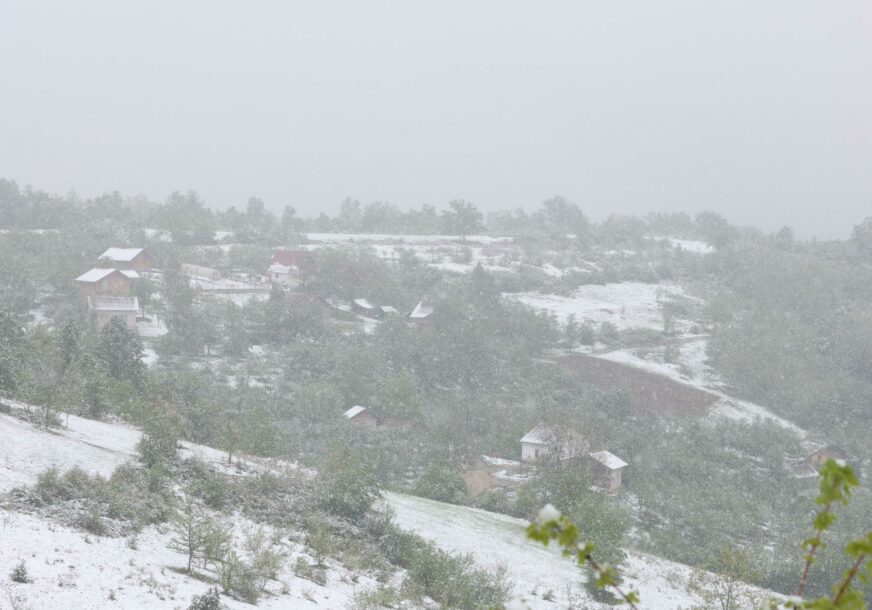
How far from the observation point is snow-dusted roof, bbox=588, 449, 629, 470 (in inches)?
1266

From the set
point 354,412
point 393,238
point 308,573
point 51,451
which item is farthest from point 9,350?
point 393,238

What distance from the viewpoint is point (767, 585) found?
909 inches

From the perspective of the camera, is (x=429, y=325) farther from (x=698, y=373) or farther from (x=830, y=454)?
(x=830, y=454)

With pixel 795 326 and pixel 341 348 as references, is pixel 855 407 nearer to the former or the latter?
pixel 795 326

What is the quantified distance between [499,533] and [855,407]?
32964 mm

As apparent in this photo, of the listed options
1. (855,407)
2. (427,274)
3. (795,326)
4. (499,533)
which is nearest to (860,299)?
(795,326)

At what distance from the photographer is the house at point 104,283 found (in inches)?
1847

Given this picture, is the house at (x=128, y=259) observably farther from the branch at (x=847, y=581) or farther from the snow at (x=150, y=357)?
the branch at (x=847, y=581)

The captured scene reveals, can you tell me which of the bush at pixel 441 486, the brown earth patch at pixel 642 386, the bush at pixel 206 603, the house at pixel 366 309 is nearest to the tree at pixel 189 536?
the bush at pixel 206 603

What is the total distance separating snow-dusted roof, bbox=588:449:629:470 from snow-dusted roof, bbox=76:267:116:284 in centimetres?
3088

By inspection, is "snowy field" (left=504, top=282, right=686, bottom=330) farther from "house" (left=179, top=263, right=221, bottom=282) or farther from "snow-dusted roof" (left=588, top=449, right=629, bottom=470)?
"snow-dusted roof" (left=588, top=449, right=629, bottom=470)

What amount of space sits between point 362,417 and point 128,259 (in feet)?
83.3

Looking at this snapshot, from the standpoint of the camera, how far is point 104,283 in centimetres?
4738

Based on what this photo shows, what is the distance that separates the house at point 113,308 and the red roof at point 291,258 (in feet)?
50.2
